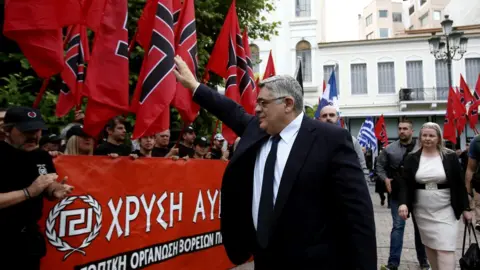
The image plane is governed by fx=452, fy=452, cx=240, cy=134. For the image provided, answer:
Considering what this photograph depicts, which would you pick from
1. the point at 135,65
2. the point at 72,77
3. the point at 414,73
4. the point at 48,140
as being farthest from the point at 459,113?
the point at 414,73

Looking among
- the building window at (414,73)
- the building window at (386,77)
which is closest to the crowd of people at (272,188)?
the building window at (386,77)

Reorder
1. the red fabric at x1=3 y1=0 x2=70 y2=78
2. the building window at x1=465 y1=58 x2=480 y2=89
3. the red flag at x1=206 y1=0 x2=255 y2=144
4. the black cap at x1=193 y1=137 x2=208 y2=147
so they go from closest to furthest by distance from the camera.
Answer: the red fabric at x1=3 y1=0 x2=70 y2=78
the red flag at x1=206 y1=0 x2=255 y2=144
the black cap at x1=193 y1=137 x2=208 y2=147
the building window at x1=465 y1=58 x2=480 y2=89

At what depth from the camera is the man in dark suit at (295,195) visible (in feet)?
8.36

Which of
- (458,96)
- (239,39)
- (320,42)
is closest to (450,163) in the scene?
(239,39)

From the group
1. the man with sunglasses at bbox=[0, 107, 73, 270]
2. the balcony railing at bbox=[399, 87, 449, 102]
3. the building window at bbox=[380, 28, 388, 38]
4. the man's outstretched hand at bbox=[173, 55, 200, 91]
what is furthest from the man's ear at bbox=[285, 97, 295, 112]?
the building window at bbox=[380, 28, 388, 38]

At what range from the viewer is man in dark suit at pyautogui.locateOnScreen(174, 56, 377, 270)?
8.36ft

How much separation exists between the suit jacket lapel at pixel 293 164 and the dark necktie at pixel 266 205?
0.17ft

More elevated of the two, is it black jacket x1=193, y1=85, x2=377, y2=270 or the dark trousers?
black jacket x1=193, y1=85, x2=377, y2=270

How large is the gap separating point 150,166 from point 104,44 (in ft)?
4.43

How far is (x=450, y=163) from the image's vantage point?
5082 millimetres

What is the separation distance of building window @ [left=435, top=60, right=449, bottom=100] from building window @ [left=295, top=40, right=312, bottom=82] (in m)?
9.32

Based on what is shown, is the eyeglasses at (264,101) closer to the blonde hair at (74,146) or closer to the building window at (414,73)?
the blonde hair at (74,146)

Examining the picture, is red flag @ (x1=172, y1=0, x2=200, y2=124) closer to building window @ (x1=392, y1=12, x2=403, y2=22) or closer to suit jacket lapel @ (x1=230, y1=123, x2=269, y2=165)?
suit jacket lapel @ (x1=230, y1=123, x2=269, y2=165)

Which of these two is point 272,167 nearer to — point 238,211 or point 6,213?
point 238,211
